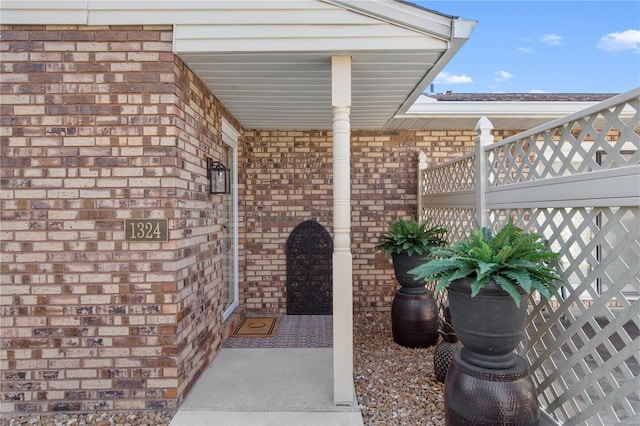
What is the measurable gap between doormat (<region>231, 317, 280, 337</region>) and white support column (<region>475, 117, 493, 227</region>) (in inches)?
104

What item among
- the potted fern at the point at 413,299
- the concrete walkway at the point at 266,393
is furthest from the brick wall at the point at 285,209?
the concrete walkway at the point at 266,393

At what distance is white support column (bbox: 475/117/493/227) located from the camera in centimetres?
316

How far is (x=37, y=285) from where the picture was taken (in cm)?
264

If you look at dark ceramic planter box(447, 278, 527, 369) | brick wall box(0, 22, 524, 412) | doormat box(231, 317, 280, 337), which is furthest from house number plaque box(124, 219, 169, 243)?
dark ceramic planter box(447, 278, 527, 369)

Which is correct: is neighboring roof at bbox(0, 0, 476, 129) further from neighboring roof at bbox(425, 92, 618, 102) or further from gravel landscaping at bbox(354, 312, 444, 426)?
gravel landscaping at bbox(354, 312, 444, 426)

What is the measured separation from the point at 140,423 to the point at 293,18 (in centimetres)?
314

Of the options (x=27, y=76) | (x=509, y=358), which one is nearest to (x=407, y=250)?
(x=509, y=358)

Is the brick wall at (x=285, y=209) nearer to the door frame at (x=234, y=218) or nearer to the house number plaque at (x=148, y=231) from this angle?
the door frame at (x=234, y=218)

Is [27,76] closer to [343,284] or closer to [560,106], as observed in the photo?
[343,284]

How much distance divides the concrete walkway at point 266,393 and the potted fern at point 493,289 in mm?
1035

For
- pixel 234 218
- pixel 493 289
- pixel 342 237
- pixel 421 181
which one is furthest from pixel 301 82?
pixel 421 181

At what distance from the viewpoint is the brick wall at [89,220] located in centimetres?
264

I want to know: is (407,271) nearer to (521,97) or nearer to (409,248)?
(409,248)

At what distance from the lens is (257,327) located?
14.4 feet
